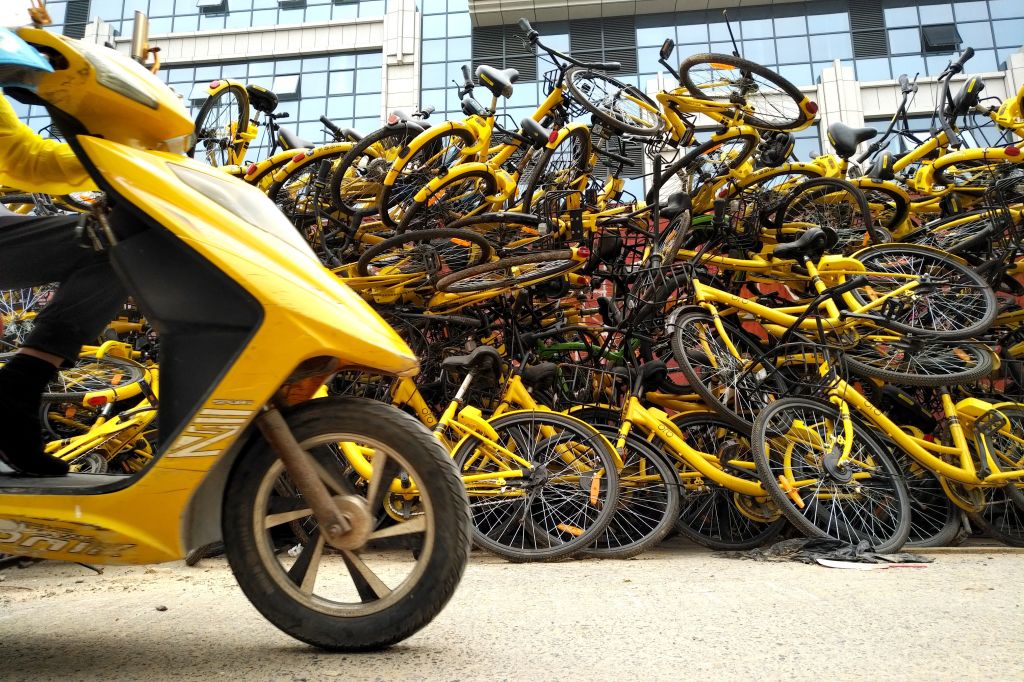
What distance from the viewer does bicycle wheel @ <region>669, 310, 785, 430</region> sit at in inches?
171

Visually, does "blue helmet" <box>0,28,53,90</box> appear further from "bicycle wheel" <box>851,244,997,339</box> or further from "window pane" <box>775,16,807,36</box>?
"window pane" <box>775,16,807,36</box>

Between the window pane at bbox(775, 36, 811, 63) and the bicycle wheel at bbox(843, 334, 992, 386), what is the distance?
22.5 meters

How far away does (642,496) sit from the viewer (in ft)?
14.3

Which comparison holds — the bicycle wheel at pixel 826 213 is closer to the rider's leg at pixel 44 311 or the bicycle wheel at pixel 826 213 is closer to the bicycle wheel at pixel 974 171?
the bicycle wheel at pixel 974 171

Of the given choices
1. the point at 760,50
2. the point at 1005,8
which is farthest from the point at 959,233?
the point at 1005,8

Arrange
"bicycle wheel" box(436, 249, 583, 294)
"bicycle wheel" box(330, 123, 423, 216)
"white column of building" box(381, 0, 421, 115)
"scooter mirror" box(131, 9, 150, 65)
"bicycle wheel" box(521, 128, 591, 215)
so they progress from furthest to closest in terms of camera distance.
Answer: "white column of building" box(381, 0, 421, 115)
"bicycle wheel" box(521, 128, 591, 215)
"bicycle wheel" box(330, 123, 423, 216)
"bicycle wheel" box(436, 249, 583, 294)
"scooter mirror" box(131, 9, 150, 65)

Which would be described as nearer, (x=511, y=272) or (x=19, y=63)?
(x=19, y=63)

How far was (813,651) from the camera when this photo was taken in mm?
1637

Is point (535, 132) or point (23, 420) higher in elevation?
point (535, 132)

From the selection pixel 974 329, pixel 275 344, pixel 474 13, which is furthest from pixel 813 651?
pixel 474 13

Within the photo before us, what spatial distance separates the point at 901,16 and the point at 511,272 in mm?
25393

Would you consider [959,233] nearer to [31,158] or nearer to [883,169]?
[883,169]

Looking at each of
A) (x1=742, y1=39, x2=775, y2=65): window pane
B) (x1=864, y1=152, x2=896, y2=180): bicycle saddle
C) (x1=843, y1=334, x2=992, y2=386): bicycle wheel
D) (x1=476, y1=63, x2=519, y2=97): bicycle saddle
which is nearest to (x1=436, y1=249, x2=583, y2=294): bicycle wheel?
(x1=476, y1=63, x2=519, y2=97): bicycle saddle

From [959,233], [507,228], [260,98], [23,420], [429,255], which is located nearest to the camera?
[23,420]
